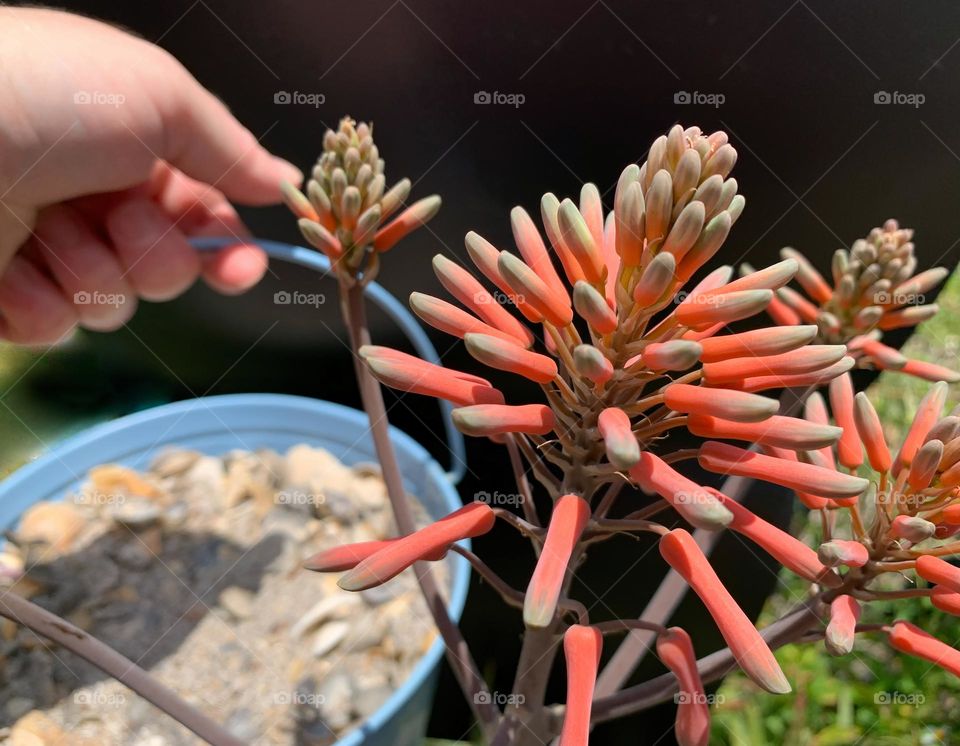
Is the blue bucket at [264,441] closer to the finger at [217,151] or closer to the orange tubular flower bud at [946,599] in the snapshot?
the finger at [217,151]

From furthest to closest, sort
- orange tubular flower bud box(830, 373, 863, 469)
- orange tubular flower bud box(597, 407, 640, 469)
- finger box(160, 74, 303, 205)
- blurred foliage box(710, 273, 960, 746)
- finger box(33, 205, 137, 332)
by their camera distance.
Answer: blurred foliage box(710, 273, 960, 746), finger box(33, 205, 137, 332), finger box(160, 74, 303, 205), orange tubular flower bud box(830, 373, 863, 469), orange tubular flower bud box(597, 407, 640, 469)

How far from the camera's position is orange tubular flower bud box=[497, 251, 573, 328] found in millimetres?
328

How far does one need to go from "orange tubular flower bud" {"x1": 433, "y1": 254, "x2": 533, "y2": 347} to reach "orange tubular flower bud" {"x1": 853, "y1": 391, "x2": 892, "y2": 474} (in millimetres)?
181

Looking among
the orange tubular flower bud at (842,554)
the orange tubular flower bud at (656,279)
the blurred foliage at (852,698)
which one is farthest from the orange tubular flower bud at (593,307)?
the blurred foliage at (852,698)

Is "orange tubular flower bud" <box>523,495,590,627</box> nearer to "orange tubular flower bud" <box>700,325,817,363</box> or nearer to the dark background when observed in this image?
"orange tubular flower bud" <box>700,325,817,363</box>

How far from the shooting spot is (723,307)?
32 centimetres

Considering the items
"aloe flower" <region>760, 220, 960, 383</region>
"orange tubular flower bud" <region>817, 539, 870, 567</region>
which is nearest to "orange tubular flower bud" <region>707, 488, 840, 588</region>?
"orange tubular flower bud" <region>817, 539, 870, 567</region>

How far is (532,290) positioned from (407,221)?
19cm

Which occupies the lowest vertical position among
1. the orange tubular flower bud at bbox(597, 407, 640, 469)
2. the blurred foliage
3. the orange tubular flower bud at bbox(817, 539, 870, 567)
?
the blurred foliage

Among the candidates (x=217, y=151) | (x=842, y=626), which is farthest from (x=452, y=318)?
(x=217, y=151)

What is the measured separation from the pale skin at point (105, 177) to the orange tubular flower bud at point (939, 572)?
648 mm

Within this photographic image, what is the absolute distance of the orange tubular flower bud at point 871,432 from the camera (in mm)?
383

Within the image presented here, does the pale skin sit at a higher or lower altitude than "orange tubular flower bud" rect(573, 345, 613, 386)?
higher

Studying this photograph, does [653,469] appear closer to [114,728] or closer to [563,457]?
[563,457]
